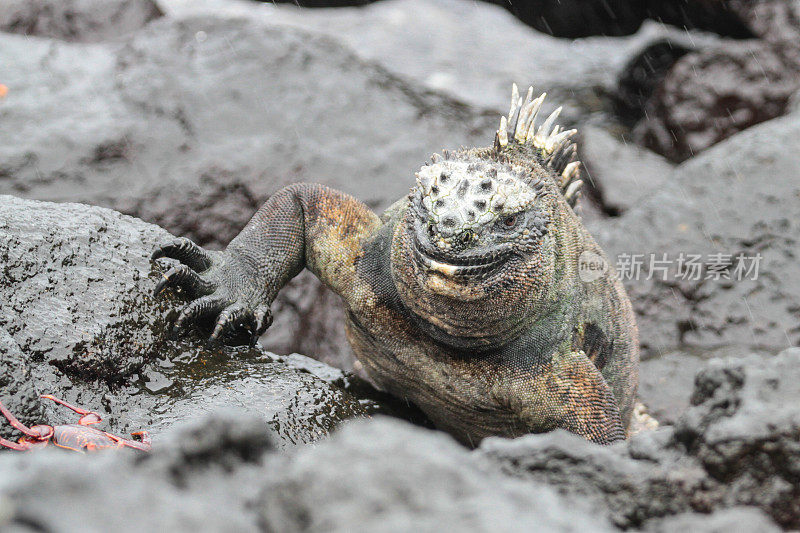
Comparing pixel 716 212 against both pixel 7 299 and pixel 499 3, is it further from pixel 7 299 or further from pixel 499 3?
pixel 499 3

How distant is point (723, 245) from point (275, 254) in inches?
178

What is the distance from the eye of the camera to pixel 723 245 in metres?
7.15

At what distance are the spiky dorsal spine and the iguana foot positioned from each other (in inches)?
58.3

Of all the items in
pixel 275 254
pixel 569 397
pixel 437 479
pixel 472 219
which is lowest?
pixel 569 397

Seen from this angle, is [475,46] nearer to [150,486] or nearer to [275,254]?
[275,254]

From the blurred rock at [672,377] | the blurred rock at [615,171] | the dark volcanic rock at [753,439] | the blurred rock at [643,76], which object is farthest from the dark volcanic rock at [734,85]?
the dark volcanic rock at [753,439]

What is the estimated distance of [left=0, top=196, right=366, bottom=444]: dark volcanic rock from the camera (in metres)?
3.30

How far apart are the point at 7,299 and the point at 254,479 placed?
237 centimetres

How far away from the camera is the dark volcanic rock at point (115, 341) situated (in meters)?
3.30

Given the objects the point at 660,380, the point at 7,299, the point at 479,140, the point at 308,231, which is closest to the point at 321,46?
the point at 479,140

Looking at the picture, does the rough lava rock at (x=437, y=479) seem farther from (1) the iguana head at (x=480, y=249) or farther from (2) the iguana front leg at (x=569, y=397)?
(2) the iguana front leg at (x=569, y=397)

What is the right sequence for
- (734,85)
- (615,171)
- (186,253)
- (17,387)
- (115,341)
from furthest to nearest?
1. (734,85)
2. (615,171)
3. (186,253)
4. (115,341)
5. (17,387)

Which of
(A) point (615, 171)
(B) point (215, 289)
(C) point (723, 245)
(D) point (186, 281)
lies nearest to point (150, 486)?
(D) point (186, 281)

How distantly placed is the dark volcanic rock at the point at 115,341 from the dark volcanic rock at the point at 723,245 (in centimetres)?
412
